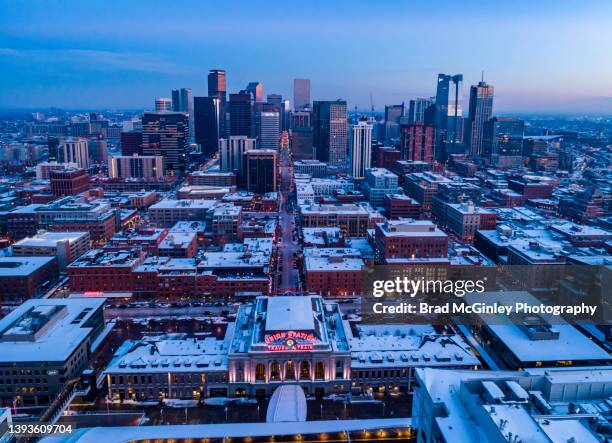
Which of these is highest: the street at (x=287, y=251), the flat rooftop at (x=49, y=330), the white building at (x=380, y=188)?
the white building at (x=380, y=188)

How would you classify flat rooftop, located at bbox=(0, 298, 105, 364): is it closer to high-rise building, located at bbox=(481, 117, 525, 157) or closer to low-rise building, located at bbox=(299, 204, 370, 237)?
low-rise building, located at bbox=(299, 204, 370, 237)

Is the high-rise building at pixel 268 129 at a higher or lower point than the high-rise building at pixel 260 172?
higher

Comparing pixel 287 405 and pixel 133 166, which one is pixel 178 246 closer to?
pixel 287 405

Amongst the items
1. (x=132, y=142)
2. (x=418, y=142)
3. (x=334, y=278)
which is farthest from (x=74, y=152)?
(x=334, y=278)

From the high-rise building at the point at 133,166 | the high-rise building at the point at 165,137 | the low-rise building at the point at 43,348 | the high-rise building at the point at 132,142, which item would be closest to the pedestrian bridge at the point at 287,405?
the low-rise building at the point at 43,348

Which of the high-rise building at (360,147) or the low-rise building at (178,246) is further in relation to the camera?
the high-rise building at (360,147)

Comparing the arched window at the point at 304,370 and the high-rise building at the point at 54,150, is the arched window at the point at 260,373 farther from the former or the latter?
the high-rise building at the point at 54,150

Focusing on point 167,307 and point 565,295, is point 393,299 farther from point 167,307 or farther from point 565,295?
point 167,307
